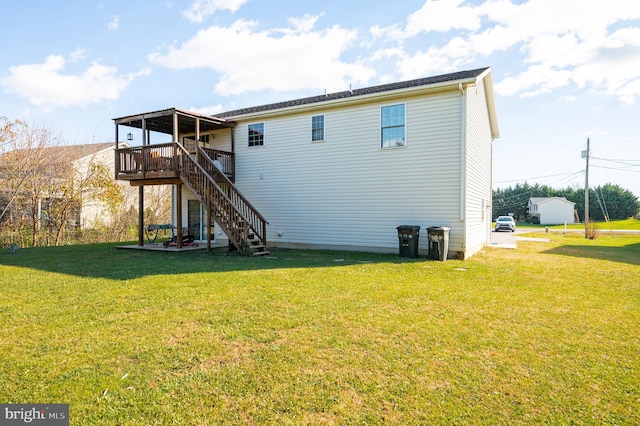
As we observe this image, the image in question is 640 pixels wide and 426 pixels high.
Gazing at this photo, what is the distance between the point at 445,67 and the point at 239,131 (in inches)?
317

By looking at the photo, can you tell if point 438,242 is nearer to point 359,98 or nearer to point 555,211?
point 359,98

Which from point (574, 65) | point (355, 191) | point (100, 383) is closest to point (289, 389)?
point (100, 383)

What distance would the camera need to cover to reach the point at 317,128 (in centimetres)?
1263

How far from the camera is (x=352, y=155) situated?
471 inches

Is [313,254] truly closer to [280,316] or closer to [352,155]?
[352,155]

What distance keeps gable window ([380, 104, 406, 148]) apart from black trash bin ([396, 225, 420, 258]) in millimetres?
2698

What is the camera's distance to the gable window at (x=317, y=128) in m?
12.5

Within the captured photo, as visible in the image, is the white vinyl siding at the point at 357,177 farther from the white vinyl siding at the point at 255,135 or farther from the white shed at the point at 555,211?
the white shed at the point at 555,211

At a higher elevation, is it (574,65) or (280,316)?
(574,65)

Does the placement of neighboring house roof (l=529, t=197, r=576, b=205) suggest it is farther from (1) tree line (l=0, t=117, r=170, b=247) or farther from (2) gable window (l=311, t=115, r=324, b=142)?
(1) tree line (l=0, t=117, r=170, b=247)

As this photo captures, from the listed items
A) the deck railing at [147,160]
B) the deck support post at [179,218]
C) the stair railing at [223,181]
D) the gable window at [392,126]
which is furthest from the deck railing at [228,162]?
the gable window at [392,126]

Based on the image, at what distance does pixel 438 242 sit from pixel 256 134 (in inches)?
313

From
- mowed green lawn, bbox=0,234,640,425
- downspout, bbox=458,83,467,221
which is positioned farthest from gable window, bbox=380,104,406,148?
mowed green lawn, bbox=0,234,640,425

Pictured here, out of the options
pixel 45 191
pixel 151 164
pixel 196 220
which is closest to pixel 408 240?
pixel 151 164
